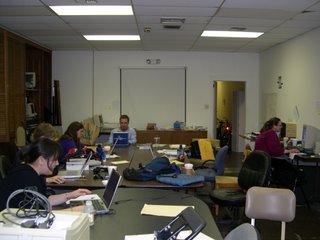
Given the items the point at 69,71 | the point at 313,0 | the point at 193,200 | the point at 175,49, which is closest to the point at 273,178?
the point at 313,0

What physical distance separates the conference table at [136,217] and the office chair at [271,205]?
0.43m

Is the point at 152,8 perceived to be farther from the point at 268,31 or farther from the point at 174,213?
the point at 174,213

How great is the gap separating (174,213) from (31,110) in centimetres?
593

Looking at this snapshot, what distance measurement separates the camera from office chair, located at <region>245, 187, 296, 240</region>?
9.25 feet

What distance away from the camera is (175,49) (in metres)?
8.79

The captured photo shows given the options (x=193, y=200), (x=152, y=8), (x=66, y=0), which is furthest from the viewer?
(x=152, y=8)

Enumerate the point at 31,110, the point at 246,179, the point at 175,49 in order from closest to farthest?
1. the point at 246,179
2. the point at 31,110
3. the point at 175,49

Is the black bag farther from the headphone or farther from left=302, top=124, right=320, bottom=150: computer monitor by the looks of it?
the headphone

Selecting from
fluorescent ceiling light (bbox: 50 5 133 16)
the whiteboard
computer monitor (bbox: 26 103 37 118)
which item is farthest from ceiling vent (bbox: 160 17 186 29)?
computer monitor (bbox: 26 103 37 118)

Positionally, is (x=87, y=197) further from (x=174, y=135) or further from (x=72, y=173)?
(x=174, y=135)

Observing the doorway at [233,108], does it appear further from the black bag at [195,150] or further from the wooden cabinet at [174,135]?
the black bag at [195,150]

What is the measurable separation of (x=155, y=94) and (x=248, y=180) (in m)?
5.28

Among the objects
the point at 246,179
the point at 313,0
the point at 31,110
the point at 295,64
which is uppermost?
the point at 313,0

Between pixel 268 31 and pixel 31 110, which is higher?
pixel 268 31
